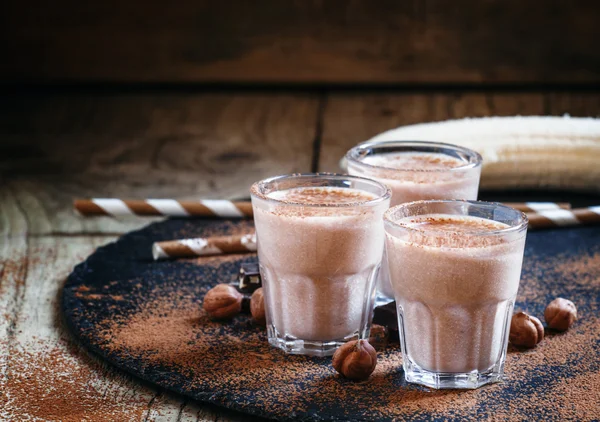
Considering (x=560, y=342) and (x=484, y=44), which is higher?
(x=484, y=44)

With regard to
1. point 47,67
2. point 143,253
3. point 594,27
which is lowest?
point 143,253

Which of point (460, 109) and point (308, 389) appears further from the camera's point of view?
point (460, 109)

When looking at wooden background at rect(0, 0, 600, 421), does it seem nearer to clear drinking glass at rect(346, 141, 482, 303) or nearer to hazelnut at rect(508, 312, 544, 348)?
clear drinking glass at rect(346, 141, 482, 303)

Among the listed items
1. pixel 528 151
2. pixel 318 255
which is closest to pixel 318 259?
pixel 318 255

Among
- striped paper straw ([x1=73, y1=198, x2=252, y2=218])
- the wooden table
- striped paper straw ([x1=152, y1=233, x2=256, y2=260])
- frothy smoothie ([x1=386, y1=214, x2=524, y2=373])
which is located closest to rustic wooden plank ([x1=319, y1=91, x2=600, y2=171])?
the wooden table

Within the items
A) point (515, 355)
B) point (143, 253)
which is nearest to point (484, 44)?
point (143, 253)

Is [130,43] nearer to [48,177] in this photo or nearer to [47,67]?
[47,67]
